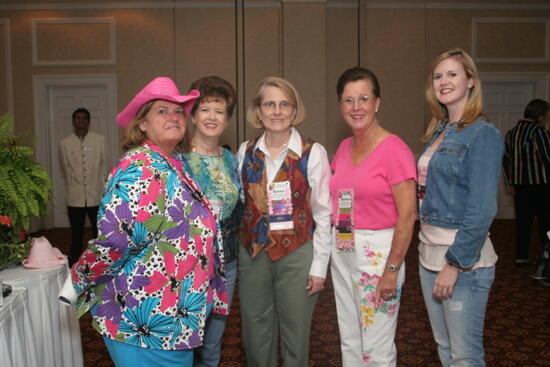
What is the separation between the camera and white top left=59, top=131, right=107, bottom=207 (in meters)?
4.89

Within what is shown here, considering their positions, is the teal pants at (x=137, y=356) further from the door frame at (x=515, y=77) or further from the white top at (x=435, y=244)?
the door frame at (x=515, y=77)

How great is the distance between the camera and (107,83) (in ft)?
23.9

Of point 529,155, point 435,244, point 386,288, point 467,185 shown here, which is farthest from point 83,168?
point 529,155

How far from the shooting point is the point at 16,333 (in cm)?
161

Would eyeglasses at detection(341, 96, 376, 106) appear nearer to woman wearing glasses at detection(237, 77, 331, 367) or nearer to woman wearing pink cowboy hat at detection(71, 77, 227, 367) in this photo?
woman wearing glasses at detection(237, 77, 331, 367)

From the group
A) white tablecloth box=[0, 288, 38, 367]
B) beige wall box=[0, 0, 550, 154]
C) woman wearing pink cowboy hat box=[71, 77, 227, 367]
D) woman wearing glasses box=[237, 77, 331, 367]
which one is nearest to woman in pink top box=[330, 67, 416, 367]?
woman wearing glasses box=[237, 77, 331, 367]

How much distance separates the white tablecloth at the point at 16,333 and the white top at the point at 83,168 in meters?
3.30

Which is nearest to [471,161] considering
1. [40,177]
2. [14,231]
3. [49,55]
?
[40,177]

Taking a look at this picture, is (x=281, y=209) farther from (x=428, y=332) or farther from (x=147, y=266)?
→ (x=428, y=332)

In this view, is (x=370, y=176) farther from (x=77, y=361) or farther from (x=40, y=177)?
(x=77, y=361)

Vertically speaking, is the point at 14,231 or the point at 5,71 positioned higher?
the point at 5,71

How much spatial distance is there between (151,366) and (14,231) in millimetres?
1053

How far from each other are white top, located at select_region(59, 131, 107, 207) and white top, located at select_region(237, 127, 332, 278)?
3.47 m

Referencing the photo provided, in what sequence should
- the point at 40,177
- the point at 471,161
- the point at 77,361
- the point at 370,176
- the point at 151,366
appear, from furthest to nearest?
the point at 77,361 < the point at 40,177 < the point at 370,176 < the point at 471,161 < the point at 151,366
